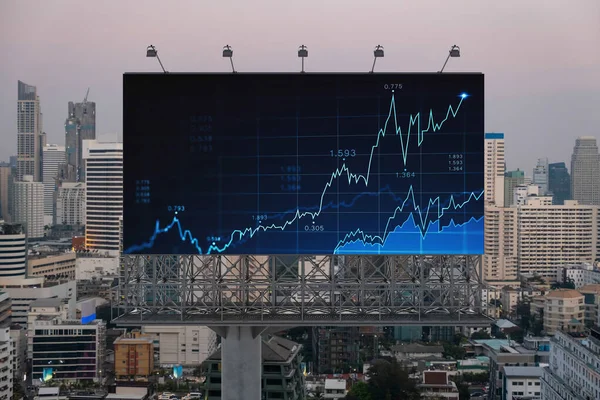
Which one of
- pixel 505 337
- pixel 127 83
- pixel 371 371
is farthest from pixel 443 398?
pixel 127 83

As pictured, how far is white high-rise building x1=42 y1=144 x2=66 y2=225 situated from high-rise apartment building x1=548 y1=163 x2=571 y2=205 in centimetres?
4136

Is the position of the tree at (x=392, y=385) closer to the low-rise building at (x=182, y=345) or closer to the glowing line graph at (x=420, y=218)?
the low-rise building at (x=182, y=345)

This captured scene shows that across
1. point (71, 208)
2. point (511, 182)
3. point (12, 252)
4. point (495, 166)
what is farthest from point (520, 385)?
point (71, 208)

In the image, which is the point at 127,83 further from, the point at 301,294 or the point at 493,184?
the point at 493,184

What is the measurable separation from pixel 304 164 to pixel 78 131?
240 feet

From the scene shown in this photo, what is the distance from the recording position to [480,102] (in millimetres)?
9477

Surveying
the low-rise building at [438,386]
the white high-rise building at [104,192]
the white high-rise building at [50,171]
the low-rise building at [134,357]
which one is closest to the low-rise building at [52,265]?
the white high-rise building at [104,192]

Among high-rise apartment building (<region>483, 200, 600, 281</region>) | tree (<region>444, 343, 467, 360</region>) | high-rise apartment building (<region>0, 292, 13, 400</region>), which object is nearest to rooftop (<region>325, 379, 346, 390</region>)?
tree (<region>444, 343, 467, 360</region>)

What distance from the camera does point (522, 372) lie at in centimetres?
2144

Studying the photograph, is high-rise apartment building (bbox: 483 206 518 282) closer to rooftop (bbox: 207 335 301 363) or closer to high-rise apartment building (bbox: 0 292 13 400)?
high-rise apartment building (bbox: 0 292 13 400)

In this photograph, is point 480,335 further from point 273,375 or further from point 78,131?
point 78,131

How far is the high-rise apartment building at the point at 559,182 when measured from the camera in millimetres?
61406

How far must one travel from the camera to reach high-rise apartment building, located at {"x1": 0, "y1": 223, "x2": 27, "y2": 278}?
37625 millimetres

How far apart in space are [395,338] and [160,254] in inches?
813
